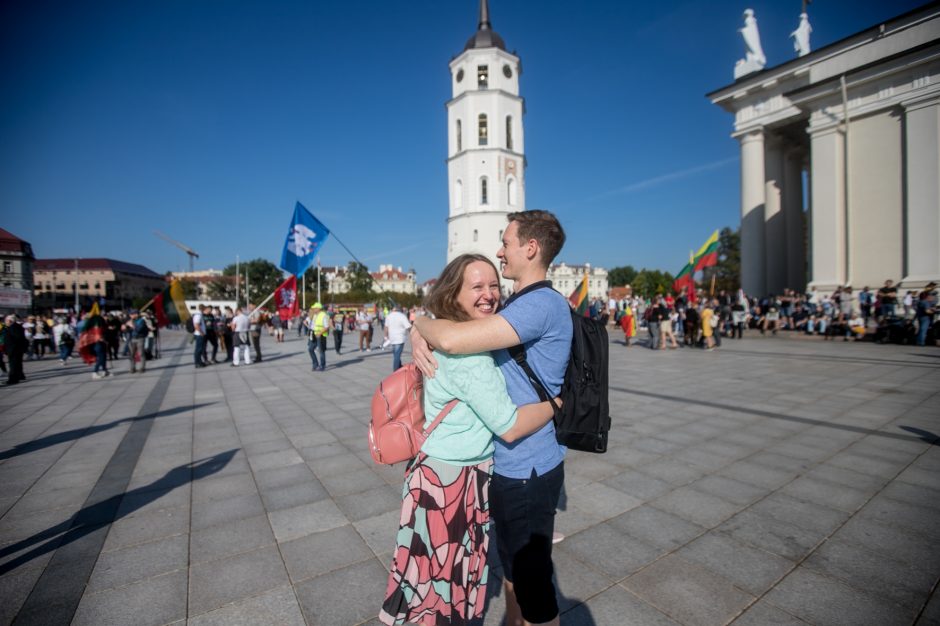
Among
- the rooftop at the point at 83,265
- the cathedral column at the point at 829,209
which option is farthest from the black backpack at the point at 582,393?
the rooftop at the point at 83,265

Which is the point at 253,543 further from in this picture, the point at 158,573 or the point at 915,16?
the point at 915,16

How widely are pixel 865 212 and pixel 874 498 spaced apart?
2247 cm

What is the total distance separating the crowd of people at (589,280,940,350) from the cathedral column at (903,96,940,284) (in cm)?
133

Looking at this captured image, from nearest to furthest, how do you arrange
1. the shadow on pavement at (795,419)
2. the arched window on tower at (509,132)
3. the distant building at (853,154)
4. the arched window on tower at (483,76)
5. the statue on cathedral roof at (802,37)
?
the shadow on pavement at (795,419) → the distant building at (853,154) → the statue on cathedral roof at (802,37) → the arched window on tower at (483,76) → the arched window on tower at (509,132)

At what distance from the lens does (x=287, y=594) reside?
259 cm

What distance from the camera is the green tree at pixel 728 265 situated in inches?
2377

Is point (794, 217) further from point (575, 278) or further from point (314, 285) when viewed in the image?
point (575, 278)

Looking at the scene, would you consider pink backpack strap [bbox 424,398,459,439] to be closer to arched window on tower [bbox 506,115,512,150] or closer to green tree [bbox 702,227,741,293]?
arched window on tower [bbox 506,115,512,150]

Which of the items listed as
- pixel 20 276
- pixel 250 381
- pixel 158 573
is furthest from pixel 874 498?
pixel 20 276

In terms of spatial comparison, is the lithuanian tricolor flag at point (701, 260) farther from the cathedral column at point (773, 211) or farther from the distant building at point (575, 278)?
the distant building at point (575, 278)

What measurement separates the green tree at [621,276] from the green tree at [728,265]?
216 feet

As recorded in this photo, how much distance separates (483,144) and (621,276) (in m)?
95.7

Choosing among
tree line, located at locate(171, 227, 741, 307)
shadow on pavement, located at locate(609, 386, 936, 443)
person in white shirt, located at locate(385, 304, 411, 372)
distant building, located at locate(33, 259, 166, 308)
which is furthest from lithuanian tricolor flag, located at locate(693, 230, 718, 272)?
distant building, located at locate(33, 259, 166, 308)

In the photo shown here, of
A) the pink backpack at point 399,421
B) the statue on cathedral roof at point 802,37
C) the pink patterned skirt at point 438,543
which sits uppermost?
the statue on cathedral roof at point 802,37
